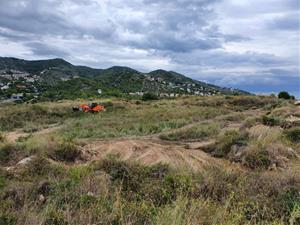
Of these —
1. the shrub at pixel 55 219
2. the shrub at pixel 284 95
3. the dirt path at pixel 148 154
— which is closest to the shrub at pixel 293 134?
the dirt path at pixel 148 154

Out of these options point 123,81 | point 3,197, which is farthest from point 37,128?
point 123,81

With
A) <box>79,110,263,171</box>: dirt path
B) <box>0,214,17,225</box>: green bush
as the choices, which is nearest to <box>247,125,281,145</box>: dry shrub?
<box>79,110,263,171</box>: dirt path

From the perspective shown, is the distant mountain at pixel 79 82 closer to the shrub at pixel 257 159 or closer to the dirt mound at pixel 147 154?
the dirt mound at pixel 147 154

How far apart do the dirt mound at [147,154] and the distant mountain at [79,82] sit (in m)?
40.2

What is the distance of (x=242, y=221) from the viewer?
4.95 meters

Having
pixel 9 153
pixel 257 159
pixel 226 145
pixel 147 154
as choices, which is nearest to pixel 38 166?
pixel 9 153

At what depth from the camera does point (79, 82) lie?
221 ft

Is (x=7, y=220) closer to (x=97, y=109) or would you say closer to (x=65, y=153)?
(x=65, y=153)

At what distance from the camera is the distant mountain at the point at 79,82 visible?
63469 mm

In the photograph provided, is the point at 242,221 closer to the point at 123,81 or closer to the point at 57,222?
the point at 57,222

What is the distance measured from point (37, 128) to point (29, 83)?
59.9 metres

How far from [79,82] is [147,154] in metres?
58.1

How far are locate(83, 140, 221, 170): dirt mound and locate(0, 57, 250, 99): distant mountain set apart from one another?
132 ft

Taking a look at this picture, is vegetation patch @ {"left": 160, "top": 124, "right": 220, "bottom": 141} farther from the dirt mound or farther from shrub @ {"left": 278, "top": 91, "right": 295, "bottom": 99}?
shrub @ {"left": 278, "top": 91, "right": 295, "bottom": 99}
